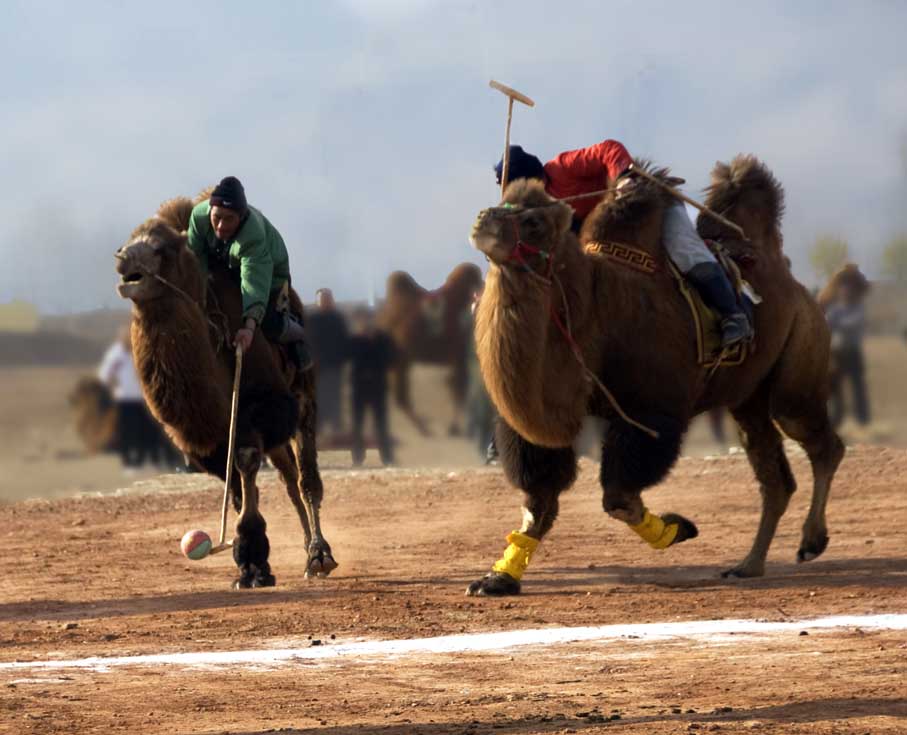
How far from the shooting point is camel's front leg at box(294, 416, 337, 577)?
1098cm

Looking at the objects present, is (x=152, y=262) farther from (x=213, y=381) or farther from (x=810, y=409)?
(x=810, y=409)

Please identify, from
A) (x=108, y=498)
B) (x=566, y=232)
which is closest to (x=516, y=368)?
(x=566, y=232)

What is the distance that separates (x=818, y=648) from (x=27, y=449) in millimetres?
9885

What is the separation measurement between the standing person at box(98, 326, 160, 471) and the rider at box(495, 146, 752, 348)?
14.5 feet

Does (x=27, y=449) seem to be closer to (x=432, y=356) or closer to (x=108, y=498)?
(x=108, y=498)

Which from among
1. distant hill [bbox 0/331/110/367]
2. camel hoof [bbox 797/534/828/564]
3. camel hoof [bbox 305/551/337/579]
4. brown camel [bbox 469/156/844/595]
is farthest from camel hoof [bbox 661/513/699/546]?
distant hill [bbox 0/331/110/367]

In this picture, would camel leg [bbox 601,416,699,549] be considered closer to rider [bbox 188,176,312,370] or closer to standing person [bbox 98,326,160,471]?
rider [bbox 188,176,312,370]

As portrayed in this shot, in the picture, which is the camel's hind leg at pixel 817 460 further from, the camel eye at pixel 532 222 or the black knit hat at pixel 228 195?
the black knit hat at pixel 228 195

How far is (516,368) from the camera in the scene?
898 centimetres

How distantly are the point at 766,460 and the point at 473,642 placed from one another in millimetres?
3370

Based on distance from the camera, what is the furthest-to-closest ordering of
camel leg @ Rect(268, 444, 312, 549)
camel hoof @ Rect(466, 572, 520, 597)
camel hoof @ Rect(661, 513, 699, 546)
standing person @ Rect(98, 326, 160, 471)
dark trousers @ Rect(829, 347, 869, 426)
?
dark trousers @ Rect(829, 347, 869, 426) < standing person @ Rect(98, 326, 160, 471) < camel leg @ Rect(268, 444, 312, 549) < camel hoof @ Rect(661, 513, 699, 546) < camel hoof @ Rect(466, 572, 520, 597)

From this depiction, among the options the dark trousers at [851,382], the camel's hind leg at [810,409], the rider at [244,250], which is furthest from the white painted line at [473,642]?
the dark trousers at [851,382]

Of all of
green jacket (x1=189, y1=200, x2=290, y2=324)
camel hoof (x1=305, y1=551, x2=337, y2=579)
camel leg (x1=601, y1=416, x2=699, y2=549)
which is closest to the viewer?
camel leg (x1=601, y1=416, x2=699, y2=549)

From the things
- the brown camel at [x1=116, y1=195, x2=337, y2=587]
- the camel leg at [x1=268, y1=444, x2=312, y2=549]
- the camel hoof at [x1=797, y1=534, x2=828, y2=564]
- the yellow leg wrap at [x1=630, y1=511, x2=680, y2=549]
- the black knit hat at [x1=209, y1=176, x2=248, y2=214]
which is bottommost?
the camel hoof at [x1=797, y1=534, x2=828, y2=564]
